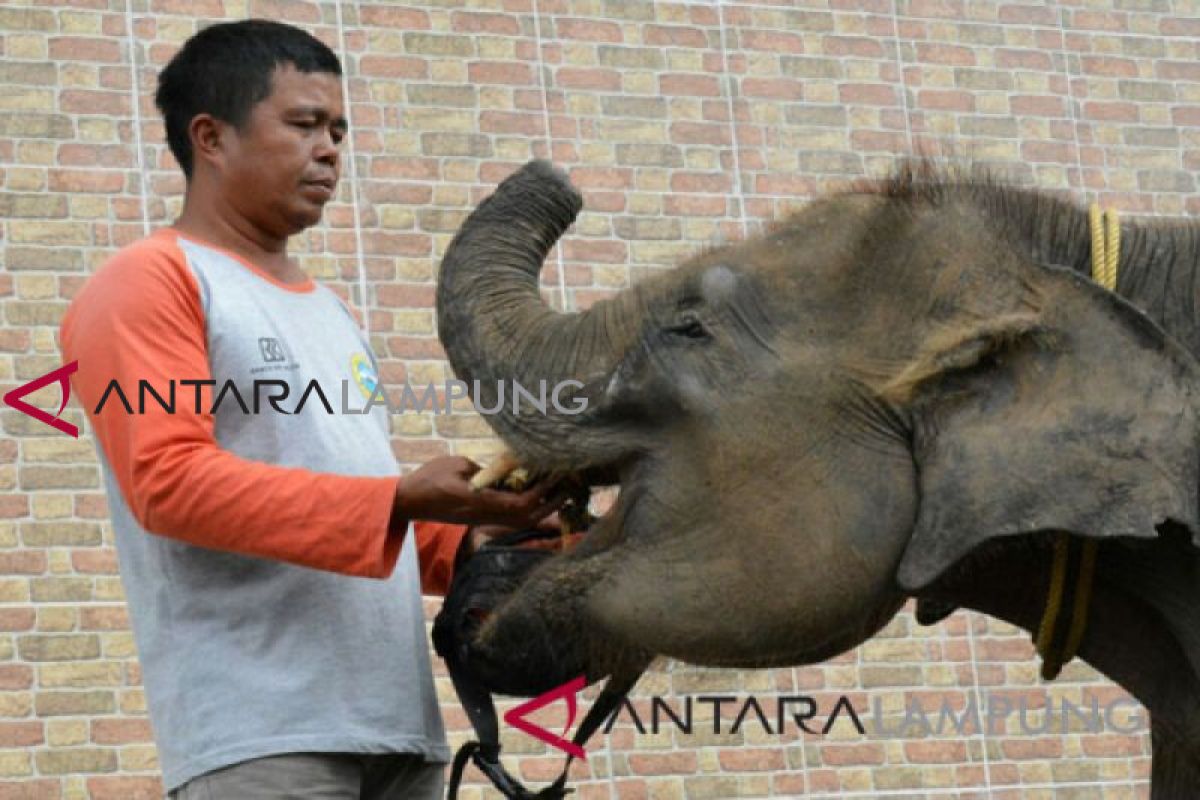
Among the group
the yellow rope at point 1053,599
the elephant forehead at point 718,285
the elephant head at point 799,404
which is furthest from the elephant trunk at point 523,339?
the yellow rope at point 1053,599

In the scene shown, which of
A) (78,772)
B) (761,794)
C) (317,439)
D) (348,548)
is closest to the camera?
(348,548)

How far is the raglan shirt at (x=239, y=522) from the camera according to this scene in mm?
3148

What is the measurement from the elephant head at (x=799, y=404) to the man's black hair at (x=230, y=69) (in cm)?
40

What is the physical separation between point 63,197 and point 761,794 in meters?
3.01

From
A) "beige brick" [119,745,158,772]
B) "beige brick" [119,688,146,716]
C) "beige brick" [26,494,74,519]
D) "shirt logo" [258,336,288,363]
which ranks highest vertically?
"shirt logo" [258,336,288,363]

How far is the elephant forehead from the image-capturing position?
3.41 metres

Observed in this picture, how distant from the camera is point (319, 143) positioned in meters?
3.50

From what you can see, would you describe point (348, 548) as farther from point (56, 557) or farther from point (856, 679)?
point (856, 679)

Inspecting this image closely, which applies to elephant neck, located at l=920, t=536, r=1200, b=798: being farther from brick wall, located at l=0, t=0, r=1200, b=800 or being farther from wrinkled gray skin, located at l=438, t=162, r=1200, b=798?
brick wall, located at l=0, t=0, r=1200, b=800

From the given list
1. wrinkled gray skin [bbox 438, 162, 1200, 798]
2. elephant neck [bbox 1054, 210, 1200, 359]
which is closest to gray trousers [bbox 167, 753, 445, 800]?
wrinkled gray skin [bbox 438, 162, 1200, 798]

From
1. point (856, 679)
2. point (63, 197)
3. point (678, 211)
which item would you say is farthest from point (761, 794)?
point (63, 197)

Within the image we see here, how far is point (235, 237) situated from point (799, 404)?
0.88 m

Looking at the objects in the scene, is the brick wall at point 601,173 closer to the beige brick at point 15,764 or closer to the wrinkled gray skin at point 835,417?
the beige brick at point 15,764

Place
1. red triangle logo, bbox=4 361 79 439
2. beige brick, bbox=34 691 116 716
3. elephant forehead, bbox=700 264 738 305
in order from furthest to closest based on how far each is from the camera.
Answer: beige brick, bbox=34 691 116 716
red triangle logo, bbox=4 361 79 439
elephant forehead, bbox=700 264 738 305
